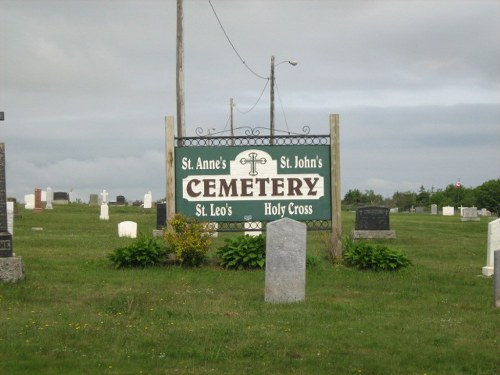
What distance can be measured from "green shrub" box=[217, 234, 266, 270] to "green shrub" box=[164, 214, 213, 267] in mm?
461

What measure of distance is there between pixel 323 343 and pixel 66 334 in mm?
3271

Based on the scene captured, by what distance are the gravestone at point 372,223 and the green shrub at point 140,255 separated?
12.8 meters

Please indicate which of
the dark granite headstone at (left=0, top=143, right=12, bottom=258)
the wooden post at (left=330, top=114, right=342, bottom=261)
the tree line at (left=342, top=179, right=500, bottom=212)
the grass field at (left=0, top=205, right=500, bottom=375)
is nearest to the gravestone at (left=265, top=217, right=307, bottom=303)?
the grass field at (left=0, top=205, right=500, bottom=375)

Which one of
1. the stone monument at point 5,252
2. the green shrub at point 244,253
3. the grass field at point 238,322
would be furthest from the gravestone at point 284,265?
the stone monument at point 5,252

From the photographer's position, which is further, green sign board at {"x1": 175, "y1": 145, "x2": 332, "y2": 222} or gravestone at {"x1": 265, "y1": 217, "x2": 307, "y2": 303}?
green sign board at {"x1": 175, "y1": 145, "x2": 332, "y2": 222}

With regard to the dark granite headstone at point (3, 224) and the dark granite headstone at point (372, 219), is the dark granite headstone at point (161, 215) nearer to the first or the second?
the dark granite headstone at point (372, 219)

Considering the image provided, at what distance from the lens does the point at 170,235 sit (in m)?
19.5

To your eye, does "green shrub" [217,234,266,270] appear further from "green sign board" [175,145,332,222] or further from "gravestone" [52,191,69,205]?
"gravestone" [52,191,69,205]

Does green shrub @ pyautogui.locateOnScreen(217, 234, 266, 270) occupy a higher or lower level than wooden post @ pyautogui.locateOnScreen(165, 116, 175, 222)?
lower

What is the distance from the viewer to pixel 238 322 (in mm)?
12484

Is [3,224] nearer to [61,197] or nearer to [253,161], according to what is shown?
[253,161]

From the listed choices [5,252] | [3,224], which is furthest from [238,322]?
[3,224]

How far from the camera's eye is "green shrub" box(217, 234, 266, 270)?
19.4 m

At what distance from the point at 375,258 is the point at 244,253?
2.91 meters
